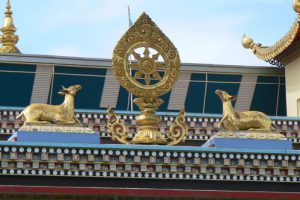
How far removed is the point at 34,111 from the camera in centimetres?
2389

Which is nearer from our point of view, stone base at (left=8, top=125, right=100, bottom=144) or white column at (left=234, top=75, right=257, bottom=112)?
stone base at (left=8, top=125, right=100, bottom=144)

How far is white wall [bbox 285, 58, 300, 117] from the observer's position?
109 ft

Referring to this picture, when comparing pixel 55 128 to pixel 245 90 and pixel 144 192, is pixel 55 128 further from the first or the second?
pixel 245 90

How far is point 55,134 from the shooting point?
917 inches

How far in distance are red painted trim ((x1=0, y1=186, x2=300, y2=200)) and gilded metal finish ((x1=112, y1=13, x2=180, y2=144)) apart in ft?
4.44

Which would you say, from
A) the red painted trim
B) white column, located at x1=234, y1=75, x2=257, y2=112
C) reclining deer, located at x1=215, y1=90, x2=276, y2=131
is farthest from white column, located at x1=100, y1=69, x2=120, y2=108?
the red painted trim

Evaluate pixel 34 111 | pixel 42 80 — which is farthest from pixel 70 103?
pixel 42 80

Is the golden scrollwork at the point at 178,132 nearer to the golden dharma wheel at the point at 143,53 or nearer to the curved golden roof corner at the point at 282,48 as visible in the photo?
the golden dharma wheel at the point at 143,53

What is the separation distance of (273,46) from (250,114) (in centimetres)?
919

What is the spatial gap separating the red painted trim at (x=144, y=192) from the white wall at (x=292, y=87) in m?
10.5

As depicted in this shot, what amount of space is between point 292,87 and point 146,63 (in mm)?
10649

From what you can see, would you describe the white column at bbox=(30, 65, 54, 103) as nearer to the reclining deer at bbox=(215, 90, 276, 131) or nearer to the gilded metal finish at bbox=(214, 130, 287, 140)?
the reclining deer at bbox=(215, 90, 276, 131)

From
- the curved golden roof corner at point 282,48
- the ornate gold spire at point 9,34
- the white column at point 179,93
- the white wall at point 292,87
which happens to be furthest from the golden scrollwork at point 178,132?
the ornate gold spire at point 9,34

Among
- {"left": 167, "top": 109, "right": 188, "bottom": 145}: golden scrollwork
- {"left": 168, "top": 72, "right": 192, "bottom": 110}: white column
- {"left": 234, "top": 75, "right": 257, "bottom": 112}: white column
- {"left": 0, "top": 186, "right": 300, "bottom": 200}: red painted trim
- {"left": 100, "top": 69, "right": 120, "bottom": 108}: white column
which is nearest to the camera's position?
{"left": 0, "top": 186, "right": 300, "bottom": 200}: red painted trim
